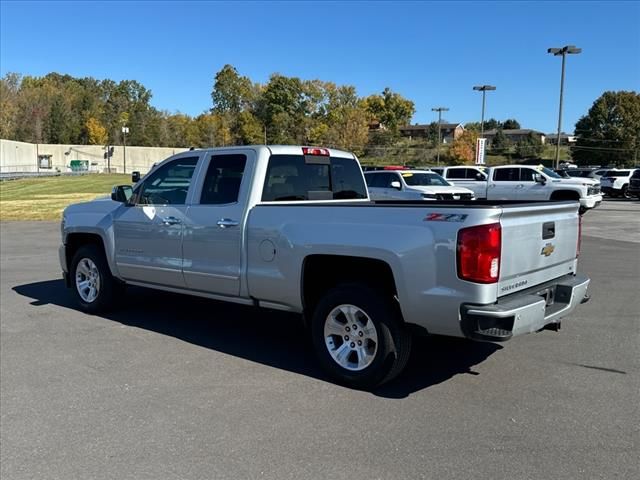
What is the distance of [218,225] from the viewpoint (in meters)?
5.42

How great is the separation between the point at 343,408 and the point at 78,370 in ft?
8.13

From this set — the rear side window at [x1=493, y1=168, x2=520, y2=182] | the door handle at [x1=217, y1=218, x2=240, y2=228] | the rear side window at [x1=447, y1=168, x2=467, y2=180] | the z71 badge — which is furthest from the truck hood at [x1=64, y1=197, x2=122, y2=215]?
the rear side window at [x1=447, y1=168, x2=467, y2=180]

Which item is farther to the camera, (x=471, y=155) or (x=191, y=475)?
(x=471, y=155)

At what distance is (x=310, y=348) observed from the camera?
18.6 ft

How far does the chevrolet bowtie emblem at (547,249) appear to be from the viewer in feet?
14.6

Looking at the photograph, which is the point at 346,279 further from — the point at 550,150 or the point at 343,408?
the point at 550,150

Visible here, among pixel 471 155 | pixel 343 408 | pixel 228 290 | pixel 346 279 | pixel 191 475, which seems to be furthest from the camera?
pixel 471 155

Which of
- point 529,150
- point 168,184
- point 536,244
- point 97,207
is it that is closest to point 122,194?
point 97,207

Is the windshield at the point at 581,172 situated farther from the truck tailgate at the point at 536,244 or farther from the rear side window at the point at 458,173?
the truck tailgate at the point at 536,244

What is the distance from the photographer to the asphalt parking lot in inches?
134

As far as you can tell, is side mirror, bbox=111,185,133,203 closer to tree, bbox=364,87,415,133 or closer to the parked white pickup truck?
the parked white pickup truck

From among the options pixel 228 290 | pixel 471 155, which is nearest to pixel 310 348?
pixel 228 290

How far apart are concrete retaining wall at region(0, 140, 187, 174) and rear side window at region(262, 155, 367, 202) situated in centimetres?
7171

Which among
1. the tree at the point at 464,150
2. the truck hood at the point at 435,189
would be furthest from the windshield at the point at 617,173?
the tree at the point at 464,150
